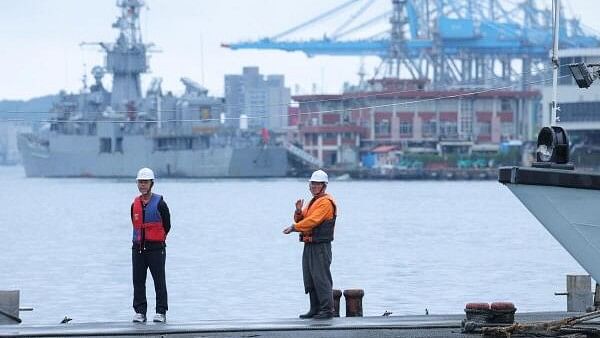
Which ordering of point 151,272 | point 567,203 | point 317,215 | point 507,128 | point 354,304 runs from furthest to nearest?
1. point 507,128
2. point 354,304
3. point 151,272
4. point 317,215
5. point 567,203

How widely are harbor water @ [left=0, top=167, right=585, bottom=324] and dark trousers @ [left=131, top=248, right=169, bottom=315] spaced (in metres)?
5.87

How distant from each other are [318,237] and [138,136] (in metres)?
154

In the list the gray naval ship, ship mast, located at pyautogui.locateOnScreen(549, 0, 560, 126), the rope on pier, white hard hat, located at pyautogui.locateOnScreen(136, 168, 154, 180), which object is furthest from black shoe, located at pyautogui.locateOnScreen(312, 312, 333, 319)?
the gray naval ship

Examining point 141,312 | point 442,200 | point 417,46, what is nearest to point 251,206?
point 442,200

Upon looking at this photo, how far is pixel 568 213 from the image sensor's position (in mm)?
17453

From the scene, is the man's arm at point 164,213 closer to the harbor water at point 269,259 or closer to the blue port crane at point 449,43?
the harbor water at point 269,259

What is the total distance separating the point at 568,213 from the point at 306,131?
521 ft

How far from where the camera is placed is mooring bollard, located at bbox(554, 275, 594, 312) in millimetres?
20734

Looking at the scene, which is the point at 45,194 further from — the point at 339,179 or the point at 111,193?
the point at 339,179

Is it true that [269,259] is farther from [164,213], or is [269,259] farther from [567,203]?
[567,203]

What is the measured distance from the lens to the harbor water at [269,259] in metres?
33.0

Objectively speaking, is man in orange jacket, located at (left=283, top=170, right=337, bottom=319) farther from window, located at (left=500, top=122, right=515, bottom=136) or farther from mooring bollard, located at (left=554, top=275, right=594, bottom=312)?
window, located at (left=500, top=122, right=515, bottom=136)

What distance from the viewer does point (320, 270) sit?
18.6 m

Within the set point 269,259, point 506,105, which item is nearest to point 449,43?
point 506,105
